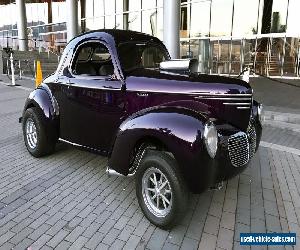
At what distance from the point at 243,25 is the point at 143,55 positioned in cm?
1598

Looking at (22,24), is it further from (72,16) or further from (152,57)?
(152,57)

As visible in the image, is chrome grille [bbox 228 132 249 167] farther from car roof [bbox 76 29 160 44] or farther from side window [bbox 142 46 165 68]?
car roof [bbox 76 29 160 44]

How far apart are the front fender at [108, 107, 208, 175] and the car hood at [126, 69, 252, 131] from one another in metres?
0.26

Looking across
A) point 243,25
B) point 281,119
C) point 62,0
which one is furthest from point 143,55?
point 62,0

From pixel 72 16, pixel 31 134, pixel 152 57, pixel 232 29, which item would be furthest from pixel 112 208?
pixel 72 16

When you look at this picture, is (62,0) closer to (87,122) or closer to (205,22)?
(205,22)

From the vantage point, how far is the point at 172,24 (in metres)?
10.9

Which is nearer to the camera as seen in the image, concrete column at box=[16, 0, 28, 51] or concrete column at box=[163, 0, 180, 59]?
concrete column at box=[163, 0, 180, 59]

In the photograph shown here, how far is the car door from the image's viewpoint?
4.15 meters

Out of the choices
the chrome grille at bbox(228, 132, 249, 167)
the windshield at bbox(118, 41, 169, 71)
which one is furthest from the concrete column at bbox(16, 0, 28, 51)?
the chrome grille at bbox(228, 132, 249, 167)

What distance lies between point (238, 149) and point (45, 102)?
3.09 metres

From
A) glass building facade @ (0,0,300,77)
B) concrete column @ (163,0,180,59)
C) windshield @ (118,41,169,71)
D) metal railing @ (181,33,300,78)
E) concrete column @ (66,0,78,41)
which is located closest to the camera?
windshield @ (118,41,169,71)

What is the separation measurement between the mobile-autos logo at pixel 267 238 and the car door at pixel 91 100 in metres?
1.99

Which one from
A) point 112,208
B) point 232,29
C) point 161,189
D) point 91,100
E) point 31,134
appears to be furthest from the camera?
point 232,29
